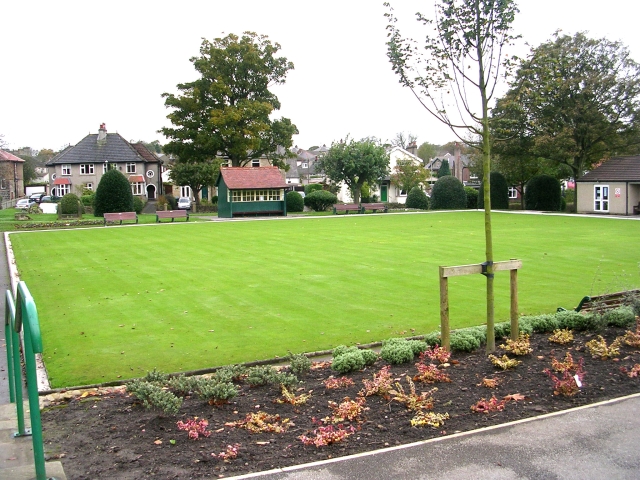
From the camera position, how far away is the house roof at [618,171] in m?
41.1

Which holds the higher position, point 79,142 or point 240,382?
point 79,142

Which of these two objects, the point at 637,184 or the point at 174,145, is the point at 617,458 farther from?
the point at 174,145

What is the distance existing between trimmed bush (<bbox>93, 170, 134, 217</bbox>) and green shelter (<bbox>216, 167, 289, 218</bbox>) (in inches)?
284

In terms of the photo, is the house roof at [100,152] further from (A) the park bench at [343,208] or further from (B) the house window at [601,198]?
(B) the house window at [601,198]

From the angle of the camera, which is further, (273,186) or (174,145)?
(174,145)

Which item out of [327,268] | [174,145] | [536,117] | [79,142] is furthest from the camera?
[79,142]

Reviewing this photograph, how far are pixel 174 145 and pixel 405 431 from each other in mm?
56030

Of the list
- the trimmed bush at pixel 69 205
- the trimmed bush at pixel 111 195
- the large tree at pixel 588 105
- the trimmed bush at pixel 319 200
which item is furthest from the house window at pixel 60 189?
the large tree at pixel 588 105

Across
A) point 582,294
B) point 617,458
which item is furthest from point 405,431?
A: point 582,294

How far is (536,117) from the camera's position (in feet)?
144

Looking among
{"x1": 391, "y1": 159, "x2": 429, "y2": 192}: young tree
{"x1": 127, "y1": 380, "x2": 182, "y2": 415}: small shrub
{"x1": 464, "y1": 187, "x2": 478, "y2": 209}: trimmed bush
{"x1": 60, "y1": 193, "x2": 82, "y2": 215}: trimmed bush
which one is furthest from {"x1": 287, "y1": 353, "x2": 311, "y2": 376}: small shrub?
{"x1": 391, "y1": 159, "x2": 429, "y2": 192}: young tree

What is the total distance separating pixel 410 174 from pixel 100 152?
36.4 m

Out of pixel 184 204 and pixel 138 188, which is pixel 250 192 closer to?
pixel 184 204

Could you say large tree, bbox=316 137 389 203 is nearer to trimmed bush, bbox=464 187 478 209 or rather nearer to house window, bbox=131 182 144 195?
Result: trimmed bush, bbox=464 187 478 209
